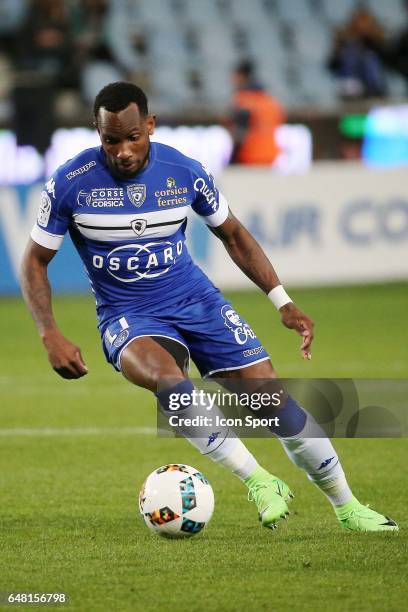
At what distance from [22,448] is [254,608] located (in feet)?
13.1

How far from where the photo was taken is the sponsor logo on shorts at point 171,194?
5.77 metres

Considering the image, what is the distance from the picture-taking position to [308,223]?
53.2ft

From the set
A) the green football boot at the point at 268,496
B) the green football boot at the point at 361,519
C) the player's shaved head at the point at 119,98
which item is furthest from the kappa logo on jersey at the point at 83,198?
the green football boot at the point at 361,519

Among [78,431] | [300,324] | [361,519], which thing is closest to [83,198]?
[300,324]

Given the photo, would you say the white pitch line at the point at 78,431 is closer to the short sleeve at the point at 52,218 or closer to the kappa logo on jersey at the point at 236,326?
the kappa logo on jersey at the point at 236,326

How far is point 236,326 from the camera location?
5.81 meters

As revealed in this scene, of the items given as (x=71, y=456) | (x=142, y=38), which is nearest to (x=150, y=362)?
(x=71, y=456)

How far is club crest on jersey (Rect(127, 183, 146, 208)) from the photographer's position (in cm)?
574

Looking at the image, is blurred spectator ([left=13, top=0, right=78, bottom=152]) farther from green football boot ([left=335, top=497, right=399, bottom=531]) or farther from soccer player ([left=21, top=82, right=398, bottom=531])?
green football boot ([left=335, top=497, right=399, bottom=531])

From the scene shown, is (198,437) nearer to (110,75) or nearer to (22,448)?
(22,448)

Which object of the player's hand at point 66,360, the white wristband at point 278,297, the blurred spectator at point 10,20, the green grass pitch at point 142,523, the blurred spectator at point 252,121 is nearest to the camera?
the green grass pitch at point 142,523

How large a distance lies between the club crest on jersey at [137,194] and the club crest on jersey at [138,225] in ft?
0.22

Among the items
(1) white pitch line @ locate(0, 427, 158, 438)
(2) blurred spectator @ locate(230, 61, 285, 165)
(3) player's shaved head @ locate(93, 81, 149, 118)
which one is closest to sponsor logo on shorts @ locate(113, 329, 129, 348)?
(3) player's shaved head @ locate(93, 81, 149, 118)

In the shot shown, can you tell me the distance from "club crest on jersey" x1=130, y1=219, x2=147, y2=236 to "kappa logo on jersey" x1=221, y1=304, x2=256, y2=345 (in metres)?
0.51
